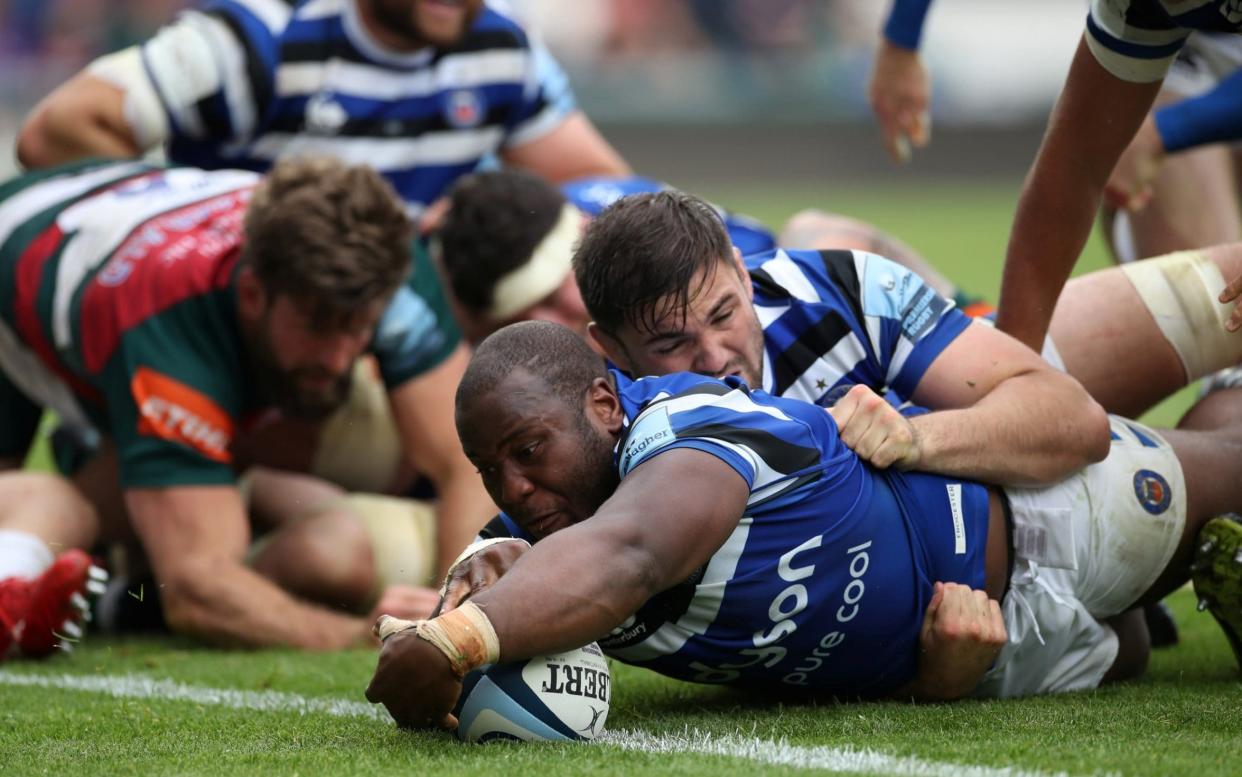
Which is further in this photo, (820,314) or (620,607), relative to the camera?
(820,314)

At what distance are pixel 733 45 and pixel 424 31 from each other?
20.7 meters

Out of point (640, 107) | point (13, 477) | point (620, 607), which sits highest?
point (620, 607)

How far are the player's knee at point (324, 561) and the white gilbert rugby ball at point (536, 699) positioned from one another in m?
2.04

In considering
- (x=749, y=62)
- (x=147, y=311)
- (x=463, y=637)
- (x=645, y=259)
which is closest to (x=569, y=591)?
(x=463, y=637)

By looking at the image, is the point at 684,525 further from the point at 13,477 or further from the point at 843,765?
the point at 13,477

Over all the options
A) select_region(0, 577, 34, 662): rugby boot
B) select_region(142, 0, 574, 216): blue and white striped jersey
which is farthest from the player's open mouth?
select_region(142, 0, 574, 216): blue and white striped jersey

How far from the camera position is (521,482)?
2.88 metres

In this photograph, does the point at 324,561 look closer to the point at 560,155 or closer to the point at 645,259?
the point at 645,259

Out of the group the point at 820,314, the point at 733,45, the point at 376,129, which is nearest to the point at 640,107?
the point at 733,45

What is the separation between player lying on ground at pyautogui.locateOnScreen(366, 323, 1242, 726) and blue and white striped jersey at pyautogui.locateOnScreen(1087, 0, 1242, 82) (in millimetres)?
766

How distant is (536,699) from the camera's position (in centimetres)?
279

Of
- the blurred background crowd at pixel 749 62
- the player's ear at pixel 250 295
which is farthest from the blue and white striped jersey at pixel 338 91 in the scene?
the blurred background crowd at pixel 749 62

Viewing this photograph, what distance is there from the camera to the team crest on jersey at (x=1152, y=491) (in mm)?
3436

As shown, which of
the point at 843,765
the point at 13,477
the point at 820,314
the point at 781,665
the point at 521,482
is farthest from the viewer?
the point at 13,477
